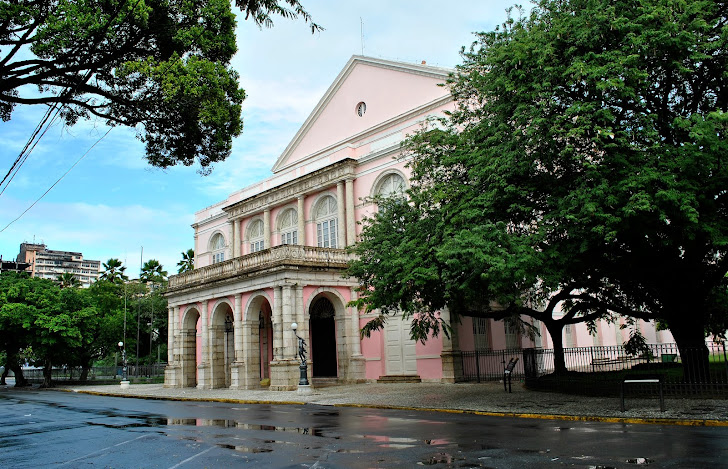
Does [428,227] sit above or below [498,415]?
above

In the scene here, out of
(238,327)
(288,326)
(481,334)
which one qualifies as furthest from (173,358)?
(481,334)

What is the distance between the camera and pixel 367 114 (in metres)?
33.9

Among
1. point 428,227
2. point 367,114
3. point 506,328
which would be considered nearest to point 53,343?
point 367,114

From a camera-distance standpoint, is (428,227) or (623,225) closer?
(623,225)

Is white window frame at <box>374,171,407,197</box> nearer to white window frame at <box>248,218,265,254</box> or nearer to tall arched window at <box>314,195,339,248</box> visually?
tall arched window at <box>314,195,339,248</box>

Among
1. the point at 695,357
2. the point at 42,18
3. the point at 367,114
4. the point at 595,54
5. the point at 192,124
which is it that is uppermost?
the point at 367,114

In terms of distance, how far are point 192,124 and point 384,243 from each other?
9.94 m

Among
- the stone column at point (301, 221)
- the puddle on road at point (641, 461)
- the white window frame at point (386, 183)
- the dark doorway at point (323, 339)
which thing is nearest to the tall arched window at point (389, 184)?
the white window frame at point (386, 183)

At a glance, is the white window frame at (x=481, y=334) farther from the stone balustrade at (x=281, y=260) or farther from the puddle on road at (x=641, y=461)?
the puddle on road at (x=641, y=461)

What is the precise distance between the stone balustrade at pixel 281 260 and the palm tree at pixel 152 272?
36426mm

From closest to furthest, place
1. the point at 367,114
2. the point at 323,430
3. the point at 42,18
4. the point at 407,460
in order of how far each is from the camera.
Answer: the point at 42,18, the point at 407,460, the point at 323,430, the point at 367,114

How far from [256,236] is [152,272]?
34.8 m

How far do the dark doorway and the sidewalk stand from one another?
3.65m

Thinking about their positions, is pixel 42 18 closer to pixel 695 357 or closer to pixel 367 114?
pixel 695 357
